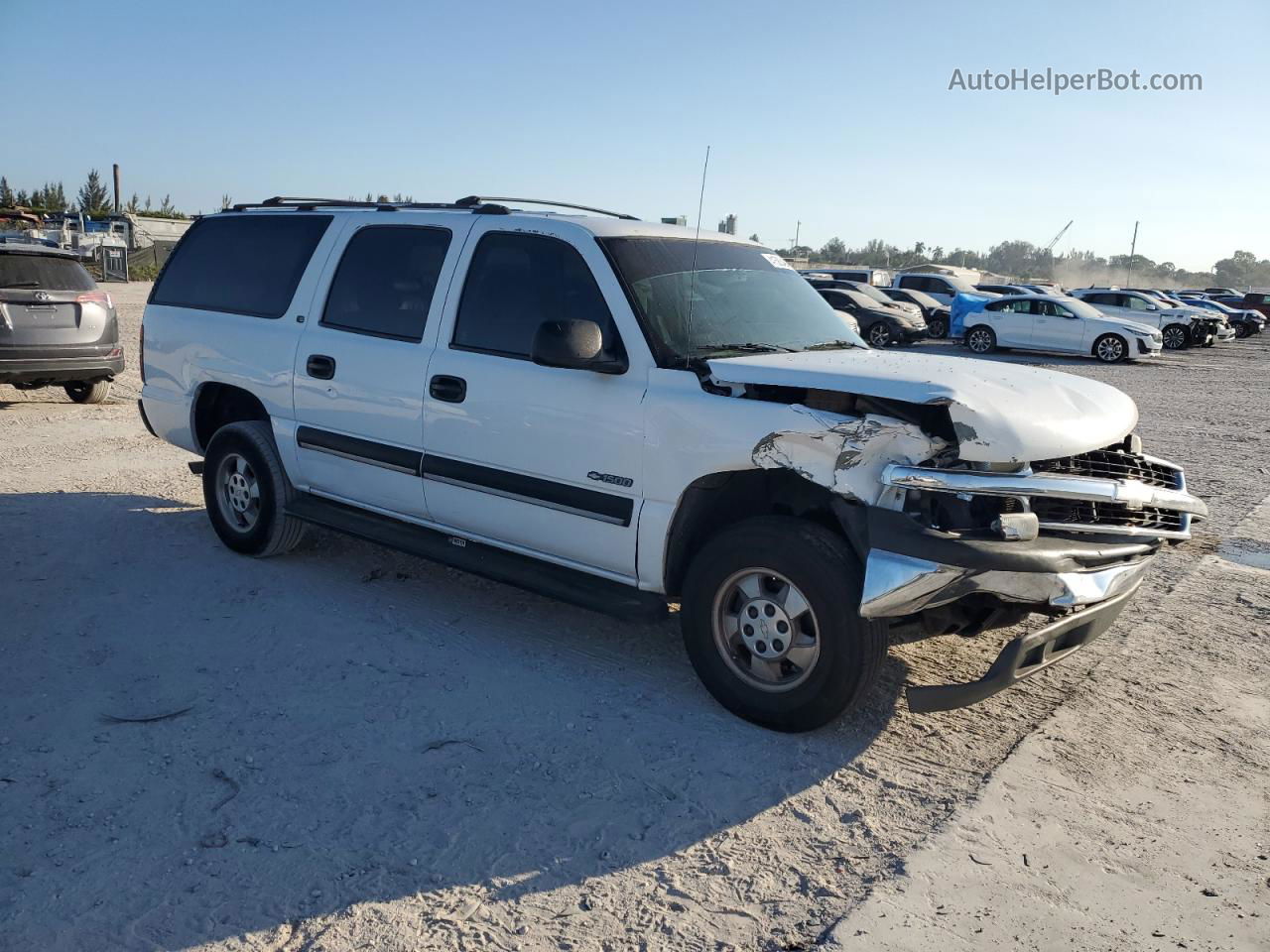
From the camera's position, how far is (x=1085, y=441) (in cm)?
391

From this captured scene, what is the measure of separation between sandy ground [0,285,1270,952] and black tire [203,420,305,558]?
20 centimetres

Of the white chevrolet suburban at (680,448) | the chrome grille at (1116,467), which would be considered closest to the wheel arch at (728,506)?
the white chevrolet suburban at (680,448)

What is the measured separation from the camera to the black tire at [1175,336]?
1181 inches

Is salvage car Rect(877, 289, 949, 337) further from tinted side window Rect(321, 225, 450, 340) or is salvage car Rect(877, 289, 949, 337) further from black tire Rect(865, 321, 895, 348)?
tinted side window Rect(321, 225, 450, 340)

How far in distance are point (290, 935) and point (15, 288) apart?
9505 millimetres

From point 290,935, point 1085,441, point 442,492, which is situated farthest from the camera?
point 442,492

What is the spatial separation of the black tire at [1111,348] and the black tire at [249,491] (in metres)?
22.9

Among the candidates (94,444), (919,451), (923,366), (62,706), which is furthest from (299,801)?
(94,444)

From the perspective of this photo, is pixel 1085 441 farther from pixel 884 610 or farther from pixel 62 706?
pixel 62 706

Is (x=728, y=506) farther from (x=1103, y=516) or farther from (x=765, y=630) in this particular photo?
(x=1103, y=516)

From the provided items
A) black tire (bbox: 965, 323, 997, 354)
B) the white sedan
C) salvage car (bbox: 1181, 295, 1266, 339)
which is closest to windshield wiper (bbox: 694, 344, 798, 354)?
the white sedan

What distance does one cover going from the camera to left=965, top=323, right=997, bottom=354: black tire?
86.0ft

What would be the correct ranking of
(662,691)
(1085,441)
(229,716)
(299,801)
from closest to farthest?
1. (299,801)
2. (1085,441)
3. (229,716)
4. (662,691)

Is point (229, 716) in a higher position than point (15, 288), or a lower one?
lower
